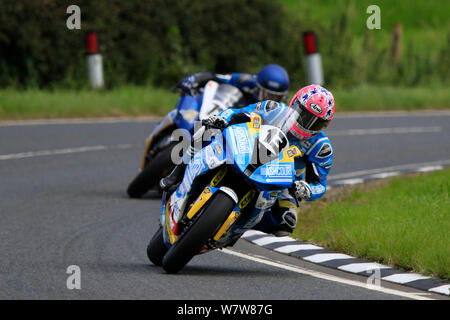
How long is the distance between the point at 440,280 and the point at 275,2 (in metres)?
18.7

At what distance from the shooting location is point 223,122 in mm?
7414

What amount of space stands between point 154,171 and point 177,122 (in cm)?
71

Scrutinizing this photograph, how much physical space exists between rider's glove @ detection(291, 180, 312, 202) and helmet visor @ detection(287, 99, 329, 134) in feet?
1.31

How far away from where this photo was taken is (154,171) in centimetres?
1132

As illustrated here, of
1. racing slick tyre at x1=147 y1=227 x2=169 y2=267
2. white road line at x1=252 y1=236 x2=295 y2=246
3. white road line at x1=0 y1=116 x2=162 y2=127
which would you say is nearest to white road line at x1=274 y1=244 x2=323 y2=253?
white road line at x1=252 y1=236 x2=295 y2=246

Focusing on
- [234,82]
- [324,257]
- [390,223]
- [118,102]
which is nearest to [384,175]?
[234,82]

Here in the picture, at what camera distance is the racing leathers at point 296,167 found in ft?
25.0

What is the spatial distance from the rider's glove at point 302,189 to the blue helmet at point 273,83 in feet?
11.0

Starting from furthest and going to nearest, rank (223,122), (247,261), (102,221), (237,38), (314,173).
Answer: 1. (237,38)
2. (102,221)
3. (247,261)
4. (314,173)
5. (223,122)

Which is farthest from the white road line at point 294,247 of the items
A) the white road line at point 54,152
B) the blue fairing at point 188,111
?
the white road line at point 54,152

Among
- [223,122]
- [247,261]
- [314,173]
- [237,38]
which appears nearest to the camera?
[223,122]

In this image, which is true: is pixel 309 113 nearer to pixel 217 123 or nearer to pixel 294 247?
pixel 217 123

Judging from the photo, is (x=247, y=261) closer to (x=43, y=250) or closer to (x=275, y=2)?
(x=43, y=250)

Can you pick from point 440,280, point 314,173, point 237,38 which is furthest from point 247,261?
point 237,38
